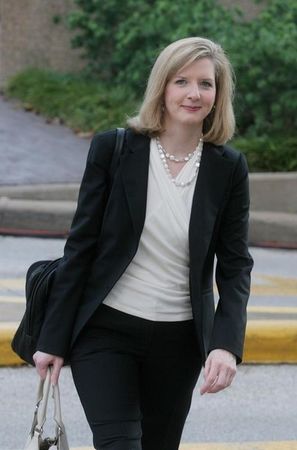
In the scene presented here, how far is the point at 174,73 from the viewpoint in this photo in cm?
368

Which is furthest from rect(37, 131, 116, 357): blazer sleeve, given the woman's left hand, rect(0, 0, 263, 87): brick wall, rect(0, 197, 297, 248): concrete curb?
rect(0, 0, 263, 87): brick wall

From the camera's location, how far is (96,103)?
16.1 metres

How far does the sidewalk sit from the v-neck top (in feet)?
9.70

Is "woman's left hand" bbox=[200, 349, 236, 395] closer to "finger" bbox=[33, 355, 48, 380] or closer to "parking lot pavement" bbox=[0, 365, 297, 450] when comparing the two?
"finger" bbox=[33, 355, 48, 380]

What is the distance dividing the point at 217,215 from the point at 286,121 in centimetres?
1142

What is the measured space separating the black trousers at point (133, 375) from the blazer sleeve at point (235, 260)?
0.44ft

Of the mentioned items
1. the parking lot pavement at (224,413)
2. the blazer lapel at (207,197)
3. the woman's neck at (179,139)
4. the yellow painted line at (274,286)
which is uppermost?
the woman's neck at (179,139)

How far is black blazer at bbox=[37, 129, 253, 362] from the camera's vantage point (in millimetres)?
3650

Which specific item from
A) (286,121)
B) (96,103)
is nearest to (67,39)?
(96,103)

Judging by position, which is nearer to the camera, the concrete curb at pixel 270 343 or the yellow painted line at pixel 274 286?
the concrete curb at pixel 270 343

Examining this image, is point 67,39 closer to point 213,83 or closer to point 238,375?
point 238,375

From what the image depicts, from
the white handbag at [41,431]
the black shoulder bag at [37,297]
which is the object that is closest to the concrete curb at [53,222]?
the black shoulder bag at [37,297]

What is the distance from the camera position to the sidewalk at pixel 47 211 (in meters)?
6.90

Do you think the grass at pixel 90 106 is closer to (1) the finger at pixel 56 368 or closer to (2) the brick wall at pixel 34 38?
(2) the brick wall at pixel 34 38
